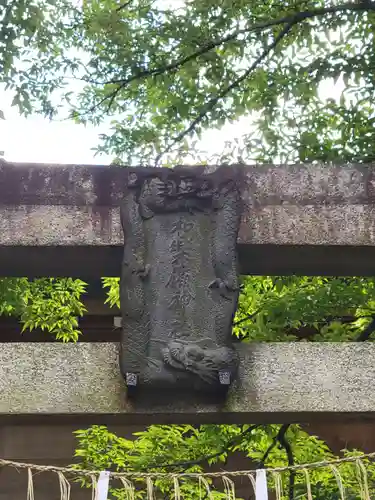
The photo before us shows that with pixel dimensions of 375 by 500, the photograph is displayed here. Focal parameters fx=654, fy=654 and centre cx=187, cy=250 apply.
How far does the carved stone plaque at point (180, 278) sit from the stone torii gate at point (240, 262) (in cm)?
10

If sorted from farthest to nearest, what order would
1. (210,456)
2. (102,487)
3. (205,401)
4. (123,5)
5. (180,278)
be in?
1. (123,5)
2. (210,456)
3. (180,278)
4. (205,401)
5. (102,487)

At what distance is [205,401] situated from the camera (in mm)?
2639

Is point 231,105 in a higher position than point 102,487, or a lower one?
higher

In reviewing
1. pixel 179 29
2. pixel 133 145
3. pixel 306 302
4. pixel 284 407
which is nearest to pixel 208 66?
pixel 179 29

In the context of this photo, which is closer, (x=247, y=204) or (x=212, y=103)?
(x=247, y=204)

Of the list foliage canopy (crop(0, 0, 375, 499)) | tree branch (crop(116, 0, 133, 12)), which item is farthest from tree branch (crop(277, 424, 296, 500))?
tree branch (crop(116, 0, 133, 12))

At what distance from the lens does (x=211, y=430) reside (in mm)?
4746

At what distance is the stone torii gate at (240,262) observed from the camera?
8.74 feet

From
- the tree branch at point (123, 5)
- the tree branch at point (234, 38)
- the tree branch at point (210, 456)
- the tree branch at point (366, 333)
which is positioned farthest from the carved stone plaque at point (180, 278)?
the tree branch at point (123, 5)

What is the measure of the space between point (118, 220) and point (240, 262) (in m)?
0.59

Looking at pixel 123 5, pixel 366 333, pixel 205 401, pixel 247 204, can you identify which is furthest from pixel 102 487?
pixel 123 5

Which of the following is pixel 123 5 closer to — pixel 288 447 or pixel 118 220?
pixel 118 220

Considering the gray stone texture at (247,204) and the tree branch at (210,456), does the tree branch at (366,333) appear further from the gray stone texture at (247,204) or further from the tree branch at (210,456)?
the gray stone texture at (247,204)

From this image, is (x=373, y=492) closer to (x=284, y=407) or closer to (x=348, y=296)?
(x=348, y=296)
